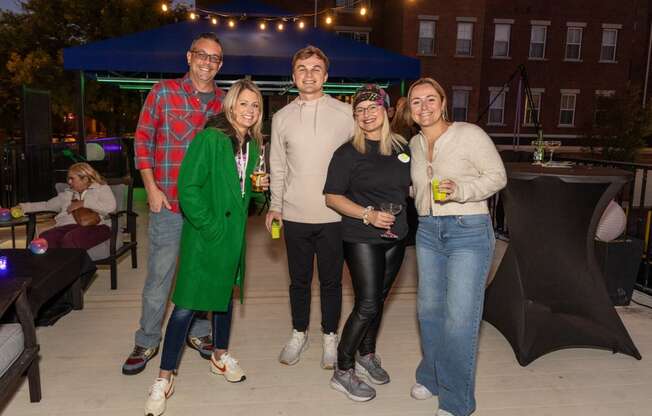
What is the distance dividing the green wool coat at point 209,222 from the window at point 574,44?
28.5m

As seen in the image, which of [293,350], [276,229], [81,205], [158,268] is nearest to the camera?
[276,229]

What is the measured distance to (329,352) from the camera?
3756mm

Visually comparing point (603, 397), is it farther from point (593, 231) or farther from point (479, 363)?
point (593, 231)

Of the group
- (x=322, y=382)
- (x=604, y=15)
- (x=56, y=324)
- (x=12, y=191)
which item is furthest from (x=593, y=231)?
(x=604, y=15)

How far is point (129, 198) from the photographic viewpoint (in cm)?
626

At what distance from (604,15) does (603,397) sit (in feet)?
95.9

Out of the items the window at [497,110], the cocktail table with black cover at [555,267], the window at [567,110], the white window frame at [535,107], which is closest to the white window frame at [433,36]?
the window at [497,110]

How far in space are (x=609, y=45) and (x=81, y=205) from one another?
29.4 metres

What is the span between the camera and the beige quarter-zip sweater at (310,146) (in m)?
3.44

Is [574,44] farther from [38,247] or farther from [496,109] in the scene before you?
[38,247]

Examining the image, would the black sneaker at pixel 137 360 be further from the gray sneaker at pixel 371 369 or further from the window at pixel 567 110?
the window at pixel 567 110

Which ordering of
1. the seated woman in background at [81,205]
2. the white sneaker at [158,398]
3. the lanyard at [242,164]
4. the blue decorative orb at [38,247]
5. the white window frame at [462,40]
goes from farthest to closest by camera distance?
the white window frame at [462,40]
the seated woman in background at [81,205]
the blue decorative orb at [38,247]
the lanyard at [242,164]
the white sneaker at [158,398]

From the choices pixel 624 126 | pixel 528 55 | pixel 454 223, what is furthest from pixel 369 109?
pixel 528 55

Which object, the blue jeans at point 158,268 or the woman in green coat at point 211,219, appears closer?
the woman in green coat at point 211,219
